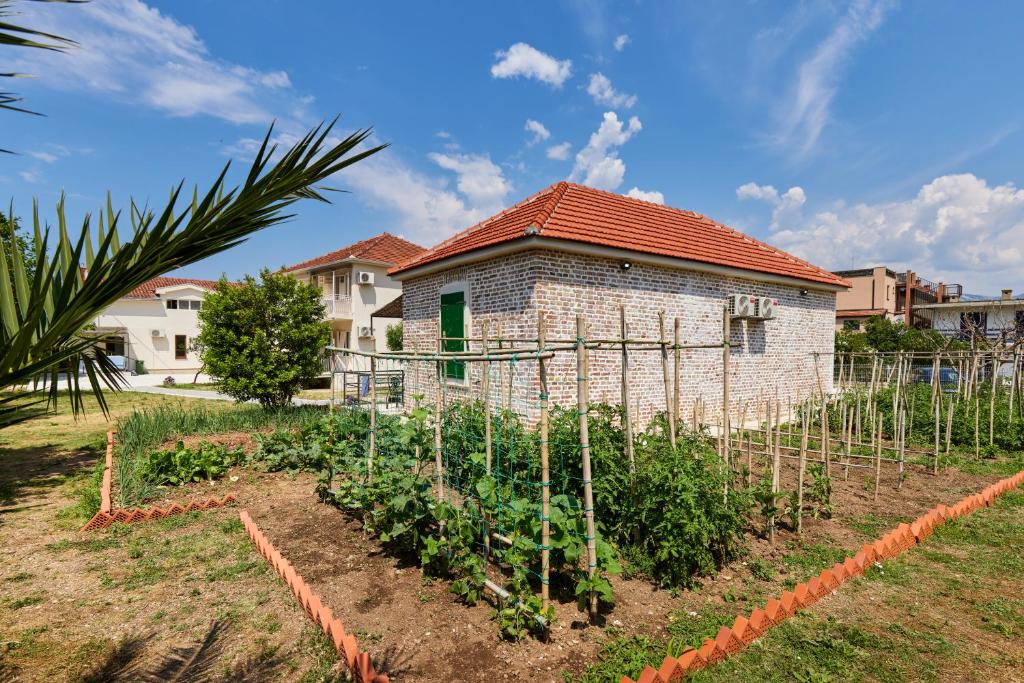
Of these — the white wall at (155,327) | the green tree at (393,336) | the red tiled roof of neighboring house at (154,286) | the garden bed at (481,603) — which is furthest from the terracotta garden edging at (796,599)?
the white wall at (155,327)

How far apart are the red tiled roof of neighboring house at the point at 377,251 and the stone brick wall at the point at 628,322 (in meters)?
14.2

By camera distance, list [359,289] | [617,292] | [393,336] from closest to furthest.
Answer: [617,292]
[393,336]
[359,289]

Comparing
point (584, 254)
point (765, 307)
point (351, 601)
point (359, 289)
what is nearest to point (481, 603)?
point (351, 601)

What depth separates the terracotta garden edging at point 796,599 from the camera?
307 centimetres

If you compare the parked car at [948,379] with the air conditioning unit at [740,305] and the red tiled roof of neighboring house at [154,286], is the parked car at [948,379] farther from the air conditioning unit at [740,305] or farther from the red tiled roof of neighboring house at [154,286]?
the red tiled roof of neighboring house at [154,286]

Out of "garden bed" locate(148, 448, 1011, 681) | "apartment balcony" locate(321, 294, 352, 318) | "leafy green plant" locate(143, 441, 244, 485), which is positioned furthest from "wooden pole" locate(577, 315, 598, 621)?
"apartment balcony" locate(321, 294, 352, 318)

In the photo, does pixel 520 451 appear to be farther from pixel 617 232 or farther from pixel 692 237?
pixel 692 237

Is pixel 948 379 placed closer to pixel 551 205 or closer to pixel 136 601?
pixel 551 205

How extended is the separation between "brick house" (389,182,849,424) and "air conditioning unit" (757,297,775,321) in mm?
371

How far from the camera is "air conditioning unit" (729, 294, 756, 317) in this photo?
35.1 ft

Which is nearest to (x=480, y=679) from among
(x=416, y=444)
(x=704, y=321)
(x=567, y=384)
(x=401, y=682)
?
(x=401, y=682)

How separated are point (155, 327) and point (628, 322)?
30.0 meters

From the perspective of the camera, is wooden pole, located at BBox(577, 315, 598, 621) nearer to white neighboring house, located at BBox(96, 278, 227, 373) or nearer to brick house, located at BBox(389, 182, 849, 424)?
brick house, located at BBox(389, 182, 849, 424)

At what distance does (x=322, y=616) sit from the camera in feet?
11.8
